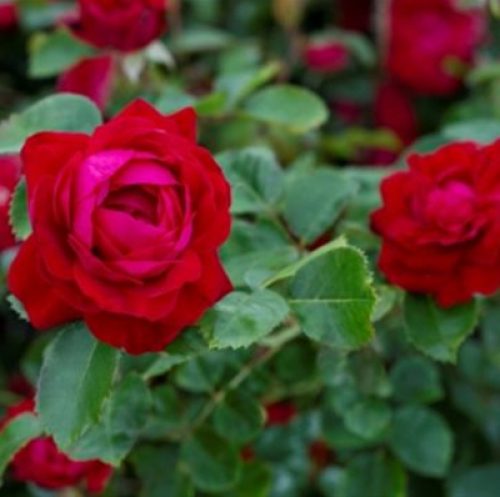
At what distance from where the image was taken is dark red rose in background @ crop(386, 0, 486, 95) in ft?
4.98

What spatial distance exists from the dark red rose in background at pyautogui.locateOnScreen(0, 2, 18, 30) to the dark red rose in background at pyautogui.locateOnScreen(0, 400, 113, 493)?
0.68 metres

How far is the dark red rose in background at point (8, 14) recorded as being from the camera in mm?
1463

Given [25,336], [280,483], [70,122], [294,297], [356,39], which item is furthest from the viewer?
[356,39]

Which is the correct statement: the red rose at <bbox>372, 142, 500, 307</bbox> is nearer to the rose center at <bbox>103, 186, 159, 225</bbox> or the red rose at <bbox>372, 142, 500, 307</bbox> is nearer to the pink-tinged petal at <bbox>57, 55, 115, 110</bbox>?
the rose center at <bbox>103, 186, 159, 225</bbox>

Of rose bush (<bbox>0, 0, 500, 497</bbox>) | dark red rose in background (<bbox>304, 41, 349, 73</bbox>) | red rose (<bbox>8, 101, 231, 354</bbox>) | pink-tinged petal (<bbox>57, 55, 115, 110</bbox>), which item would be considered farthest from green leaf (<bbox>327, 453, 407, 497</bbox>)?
dark red rose in background (<bbox>304, 41, 349, 73</bbox>)

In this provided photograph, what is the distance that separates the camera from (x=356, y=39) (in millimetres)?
1521

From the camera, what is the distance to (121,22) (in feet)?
3.33

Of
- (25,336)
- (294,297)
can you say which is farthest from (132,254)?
(25,336)

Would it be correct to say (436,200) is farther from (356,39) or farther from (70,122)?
(356,39)

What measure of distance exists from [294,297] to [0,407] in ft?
1.68

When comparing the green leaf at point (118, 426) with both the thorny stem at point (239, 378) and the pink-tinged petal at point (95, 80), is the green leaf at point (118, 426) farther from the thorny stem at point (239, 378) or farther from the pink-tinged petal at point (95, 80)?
the pink-tinged petal at point (95, 80)

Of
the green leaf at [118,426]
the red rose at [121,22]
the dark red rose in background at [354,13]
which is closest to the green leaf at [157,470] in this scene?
the green leaf at [118,426]

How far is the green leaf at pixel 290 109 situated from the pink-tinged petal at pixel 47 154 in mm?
383

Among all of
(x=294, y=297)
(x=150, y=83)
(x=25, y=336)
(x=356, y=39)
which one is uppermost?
(x=294, y=297)
